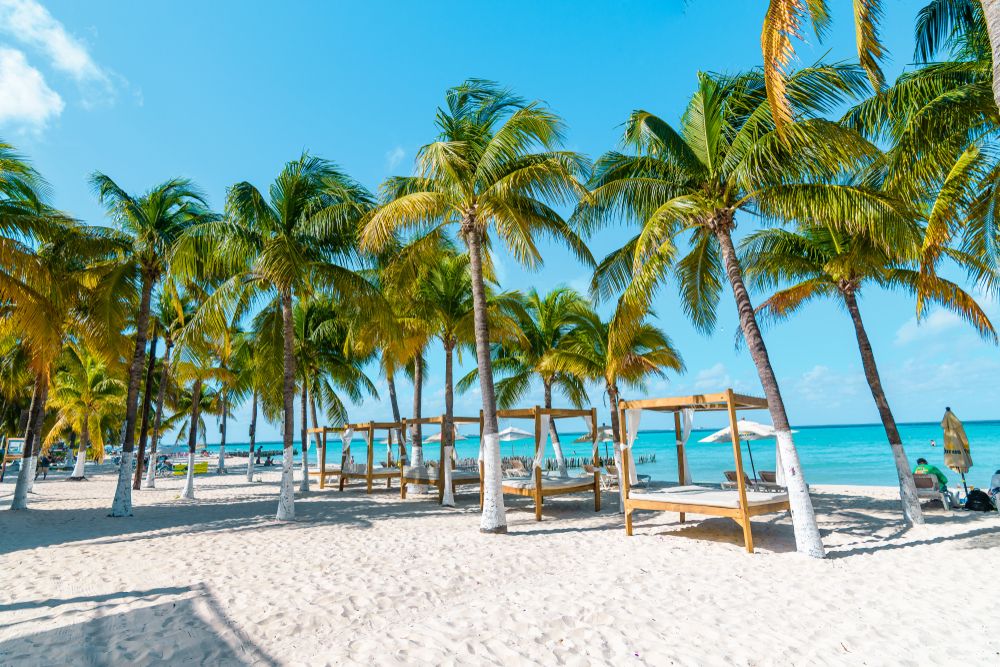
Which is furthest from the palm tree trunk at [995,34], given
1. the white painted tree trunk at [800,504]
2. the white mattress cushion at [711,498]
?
the white mattress cushion at [711,498]

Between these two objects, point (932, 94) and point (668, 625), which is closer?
point (668, 625)

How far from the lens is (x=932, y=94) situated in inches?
297

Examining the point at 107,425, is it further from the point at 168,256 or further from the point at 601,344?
the point at 601,344

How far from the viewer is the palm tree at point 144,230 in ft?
36.2

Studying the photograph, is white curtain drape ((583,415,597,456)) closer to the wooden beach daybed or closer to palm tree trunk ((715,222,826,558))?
palm tree trunk ((715,222,826,558))

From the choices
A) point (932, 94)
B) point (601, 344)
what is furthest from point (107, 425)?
point (932, 94)

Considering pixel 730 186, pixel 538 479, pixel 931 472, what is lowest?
pixel 931 472

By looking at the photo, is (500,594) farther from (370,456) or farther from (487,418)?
(370,456)

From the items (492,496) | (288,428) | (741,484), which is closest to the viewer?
(741,484)

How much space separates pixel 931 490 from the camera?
408 inches

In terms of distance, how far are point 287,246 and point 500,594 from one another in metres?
8.28

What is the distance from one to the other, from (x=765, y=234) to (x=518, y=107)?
605 centimetres

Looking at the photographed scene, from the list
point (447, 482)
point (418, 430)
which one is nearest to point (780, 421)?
point (447, 482)

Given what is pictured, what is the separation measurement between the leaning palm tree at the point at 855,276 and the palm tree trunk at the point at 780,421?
2.87 m
